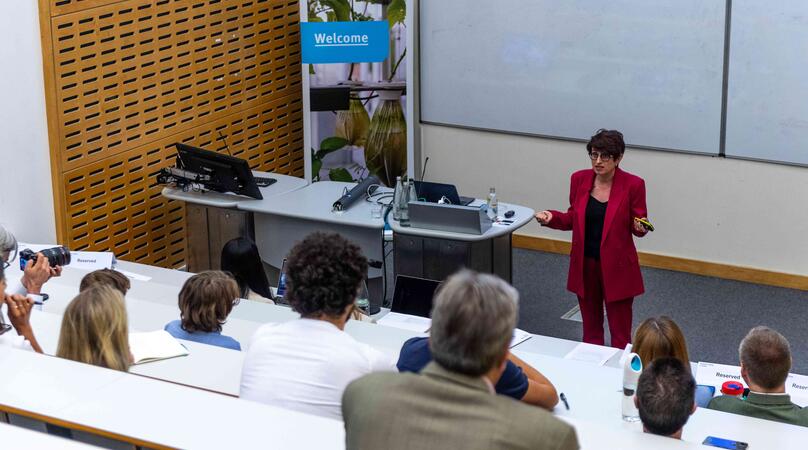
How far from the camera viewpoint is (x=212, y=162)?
6.70 metres

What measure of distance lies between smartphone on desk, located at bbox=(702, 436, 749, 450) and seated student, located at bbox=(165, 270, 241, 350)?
5.64ft

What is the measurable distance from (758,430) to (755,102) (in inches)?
169

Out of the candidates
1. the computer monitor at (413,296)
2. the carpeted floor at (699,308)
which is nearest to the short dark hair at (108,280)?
the computer monitor at (413,296)

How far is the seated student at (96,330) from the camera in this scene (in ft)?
10.5

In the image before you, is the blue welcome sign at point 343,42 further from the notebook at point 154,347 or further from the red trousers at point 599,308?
the notebook at point 154,347

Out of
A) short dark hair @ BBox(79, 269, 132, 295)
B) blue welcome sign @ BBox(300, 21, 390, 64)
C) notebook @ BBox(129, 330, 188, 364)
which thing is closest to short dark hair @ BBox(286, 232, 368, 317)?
notebook @ BBox(129, 330, 188, 364)

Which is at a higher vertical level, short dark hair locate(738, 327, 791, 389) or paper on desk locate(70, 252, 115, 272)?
short dark hair locate(738, 327, 791, 389)

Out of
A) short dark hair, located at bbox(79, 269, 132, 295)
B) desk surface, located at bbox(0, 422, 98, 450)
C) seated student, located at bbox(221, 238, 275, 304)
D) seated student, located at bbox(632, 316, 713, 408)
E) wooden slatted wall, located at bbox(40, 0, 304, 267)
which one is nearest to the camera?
desk surface, located at bbox(0, 422, 98, 450)

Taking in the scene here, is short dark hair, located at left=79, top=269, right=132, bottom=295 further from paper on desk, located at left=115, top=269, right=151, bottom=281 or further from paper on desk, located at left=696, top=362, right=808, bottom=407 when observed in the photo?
paper on desk, located at left=696, top=362, right=808, bottom=407

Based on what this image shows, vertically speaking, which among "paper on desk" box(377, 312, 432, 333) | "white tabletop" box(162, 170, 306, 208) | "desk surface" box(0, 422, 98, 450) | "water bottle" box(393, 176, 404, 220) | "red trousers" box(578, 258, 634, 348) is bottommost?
"red trousers" box(578, 258, 634, 348)

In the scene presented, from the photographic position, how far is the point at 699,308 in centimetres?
681

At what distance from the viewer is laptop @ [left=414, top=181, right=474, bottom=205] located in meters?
6.18

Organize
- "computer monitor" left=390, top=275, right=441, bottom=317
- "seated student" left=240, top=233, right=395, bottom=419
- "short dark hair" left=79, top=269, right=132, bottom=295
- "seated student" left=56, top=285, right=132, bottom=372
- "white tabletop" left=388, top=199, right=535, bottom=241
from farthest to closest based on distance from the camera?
1. "white tabletop" left=388, top=199, right=535, bottom=241
2. "computer monitor" left=390, top=275, right=441, bottom=317
3. "short dark hair" left=79, top=269, right=132, bottom=295
4. "seated student" left=56, top=285, right=132, bottom=372
5. "seated student" left=240, top=233, right=395, bottom=419

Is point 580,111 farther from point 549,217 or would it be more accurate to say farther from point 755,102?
point 549,217
